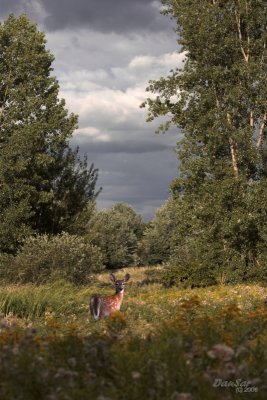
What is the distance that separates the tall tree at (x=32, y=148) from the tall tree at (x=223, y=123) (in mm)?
7458

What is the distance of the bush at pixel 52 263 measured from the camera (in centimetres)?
2475

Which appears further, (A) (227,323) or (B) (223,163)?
(B) (223,163)

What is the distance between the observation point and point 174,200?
28.7 meters

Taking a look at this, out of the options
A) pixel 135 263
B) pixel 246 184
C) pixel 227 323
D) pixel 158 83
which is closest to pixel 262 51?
pixel 158 83

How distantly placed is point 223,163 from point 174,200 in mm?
3261

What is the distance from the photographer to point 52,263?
1001 inches

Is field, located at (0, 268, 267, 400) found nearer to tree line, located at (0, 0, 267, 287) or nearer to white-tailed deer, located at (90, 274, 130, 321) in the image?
white-tailed deer, located at (90, 274, 130, 321)

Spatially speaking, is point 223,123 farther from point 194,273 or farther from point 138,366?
point 138,366

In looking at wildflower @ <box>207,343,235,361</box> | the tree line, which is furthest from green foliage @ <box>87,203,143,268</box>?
wildflower @ <box>207,343,235,361</box>

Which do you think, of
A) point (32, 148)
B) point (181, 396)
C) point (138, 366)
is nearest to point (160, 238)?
point (32, 148)

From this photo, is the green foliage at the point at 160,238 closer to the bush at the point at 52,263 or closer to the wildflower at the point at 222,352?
the bush at the point at 52,263

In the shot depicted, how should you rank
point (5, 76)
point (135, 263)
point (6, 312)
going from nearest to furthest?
point (6, 312)
point (5, 76)
point (135, 263)

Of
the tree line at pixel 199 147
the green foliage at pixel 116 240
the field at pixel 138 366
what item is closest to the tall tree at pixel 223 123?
the tree line at pixel 199 147

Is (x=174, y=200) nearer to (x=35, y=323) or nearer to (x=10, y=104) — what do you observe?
(x=10, y=104)
